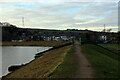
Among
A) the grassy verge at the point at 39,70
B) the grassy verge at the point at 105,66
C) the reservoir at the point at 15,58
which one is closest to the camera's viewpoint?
the grassy verge at the point at 105,66

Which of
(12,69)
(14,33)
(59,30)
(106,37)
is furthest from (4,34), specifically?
(12,69)

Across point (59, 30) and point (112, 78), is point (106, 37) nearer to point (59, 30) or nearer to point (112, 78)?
point (59, 30)

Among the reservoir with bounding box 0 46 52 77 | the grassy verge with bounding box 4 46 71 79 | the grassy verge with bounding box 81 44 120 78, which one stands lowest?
the reservoir with bounding box 0 46 52 77

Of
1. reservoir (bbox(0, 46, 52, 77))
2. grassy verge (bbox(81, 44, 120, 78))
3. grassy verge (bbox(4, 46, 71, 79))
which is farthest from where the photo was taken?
reservoir (bbox(0, 46, 52, 77))

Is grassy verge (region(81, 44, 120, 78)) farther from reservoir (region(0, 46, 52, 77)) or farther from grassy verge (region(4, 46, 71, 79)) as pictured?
reservoir (region(0, 46, 52, 77))

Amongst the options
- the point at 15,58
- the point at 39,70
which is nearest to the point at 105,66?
the point at 39,70

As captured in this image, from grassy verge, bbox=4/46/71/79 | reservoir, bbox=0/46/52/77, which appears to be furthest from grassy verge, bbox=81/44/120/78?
reservoir, bbox=0/46/52/77

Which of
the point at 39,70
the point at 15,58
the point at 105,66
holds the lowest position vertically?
the point at 15,58

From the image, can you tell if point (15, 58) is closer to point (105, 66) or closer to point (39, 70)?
point (39, 70)

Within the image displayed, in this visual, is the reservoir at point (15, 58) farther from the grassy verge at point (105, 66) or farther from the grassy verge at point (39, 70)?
the grassy verge at point (105, 66)

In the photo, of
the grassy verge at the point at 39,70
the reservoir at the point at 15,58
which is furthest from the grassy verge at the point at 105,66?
the reservoir at the point at 15,58

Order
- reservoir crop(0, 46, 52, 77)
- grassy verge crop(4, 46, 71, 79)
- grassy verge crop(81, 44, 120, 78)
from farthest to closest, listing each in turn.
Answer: reservoir crop(0, 46, 52, 77) < grassy verge crop(4, 46, 71, 79) < grassy verge crop(81, 44, 120, 78)

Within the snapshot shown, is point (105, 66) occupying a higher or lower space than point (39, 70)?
higher

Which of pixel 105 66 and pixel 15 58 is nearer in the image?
pixel 105 66
